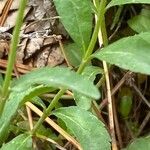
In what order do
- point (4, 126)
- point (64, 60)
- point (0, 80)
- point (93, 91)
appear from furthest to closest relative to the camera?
point (64, 60), point (0, 80), point (4, 126), point (93, 91)

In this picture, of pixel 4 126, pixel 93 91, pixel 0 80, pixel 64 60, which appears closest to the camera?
pixel 93 91

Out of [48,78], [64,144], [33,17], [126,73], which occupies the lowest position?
[64,144]

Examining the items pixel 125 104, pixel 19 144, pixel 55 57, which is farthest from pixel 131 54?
pixel 55 57

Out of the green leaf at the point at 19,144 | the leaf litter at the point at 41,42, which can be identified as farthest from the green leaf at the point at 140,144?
the leaf litter at the point at 41,42

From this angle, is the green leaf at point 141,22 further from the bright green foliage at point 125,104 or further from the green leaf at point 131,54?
the green leaf at point 131,54

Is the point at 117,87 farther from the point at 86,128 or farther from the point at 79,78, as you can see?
the point at 79,78

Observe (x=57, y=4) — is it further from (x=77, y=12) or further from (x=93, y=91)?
(x=93, y=91)

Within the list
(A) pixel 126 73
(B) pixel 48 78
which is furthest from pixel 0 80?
(B) pixel 48 78
